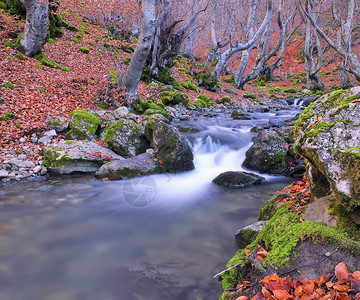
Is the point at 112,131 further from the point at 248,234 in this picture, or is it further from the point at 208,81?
the point at 208,81

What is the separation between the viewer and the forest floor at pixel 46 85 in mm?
6598

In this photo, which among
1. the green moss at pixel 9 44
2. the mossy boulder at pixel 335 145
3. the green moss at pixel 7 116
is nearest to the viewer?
the mossy boulder at pixel 335 145

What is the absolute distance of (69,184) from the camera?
548cm

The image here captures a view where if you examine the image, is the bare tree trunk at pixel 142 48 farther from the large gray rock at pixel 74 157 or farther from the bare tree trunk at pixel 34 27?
the bare tree trunk at pixel 34 27

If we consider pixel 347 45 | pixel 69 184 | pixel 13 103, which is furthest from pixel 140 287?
pixel 347 45

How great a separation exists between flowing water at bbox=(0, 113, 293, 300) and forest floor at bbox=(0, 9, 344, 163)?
2.01m

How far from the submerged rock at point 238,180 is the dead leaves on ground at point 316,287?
3.89 m

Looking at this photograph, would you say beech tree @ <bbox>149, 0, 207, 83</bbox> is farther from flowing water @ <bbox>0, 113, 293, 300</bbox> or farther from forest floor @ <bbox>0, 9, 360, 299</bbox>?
flowing water @ <bbox>0, 113, 293, 300</bbox>

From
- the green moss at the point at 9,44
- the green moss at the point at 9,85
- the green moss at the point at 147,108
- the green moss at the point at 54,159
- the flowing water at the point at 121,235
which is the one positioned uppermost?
the green moss at the point at 9,44

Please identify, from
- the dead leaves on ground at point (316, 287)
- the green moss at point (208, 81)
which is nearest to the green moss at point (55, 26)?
the green moss at point (208, 81)

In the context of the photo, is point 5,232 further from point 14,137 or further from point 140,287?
point 14,137

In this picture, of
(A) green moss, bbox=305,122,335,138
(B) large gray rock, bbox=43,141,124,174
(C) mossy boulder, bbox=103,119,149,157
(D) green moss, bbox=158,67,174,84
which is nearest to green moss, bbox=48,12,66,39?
(D) green moss, bbox=158,67,174,84

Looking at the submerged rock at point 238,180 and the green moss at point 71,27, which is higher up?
the green moss at point 71,27

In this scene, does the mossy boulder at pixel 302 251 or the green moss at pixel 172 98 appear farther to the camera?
the green moss at pixel 172 98
